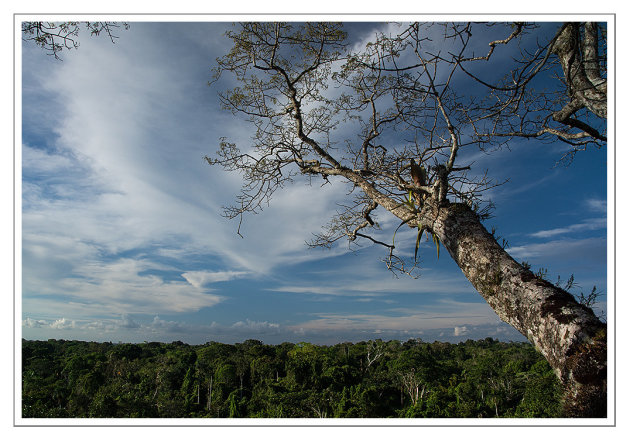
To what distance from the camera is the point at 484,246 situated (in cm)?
239

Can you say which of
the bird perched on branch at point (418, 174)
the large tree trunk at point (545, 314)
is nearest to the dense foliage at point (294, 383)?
the bird perched on branch at point (418, 174)

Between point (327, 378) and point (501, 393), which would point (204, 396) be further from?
point (501, 393)

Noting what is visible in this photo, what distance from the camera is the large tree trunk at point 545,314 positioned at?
5.19ft

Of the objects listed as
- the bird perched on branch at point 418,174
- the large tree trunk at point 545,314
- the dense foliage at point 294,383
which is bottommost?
the dense foliage at point 294,383

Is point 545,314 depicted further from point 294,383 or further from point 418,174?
point 294,383

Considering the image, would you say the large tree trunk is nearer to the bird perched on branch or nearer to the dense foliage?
the bird perched on branch

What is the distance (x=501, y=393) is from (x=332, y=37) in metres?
32.9

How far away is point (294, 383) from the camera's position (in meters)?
29.0

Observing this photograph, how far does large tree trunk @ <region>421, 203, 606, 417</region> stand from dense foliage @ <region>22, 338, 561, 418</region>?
2207 cm

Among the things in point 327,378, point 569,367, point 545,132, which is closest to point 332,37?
point 545,132

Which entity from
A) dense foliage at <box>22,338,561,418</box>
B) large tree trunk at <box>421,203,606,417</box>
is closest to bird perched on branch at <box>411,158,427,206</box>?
large tree trunk at <box>421,203,606,417</box>

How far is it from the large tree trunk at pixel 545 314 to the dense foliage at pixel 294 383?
2207 centimetres

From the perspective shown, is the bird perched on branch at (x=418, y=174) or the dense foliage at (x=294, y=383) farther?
the dense foliage at (x=294, y=383)

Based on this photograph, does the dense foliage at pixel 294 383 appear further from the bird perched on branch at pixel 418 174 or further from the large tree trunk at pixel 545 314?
the large tree trunk at pixel 545 314
